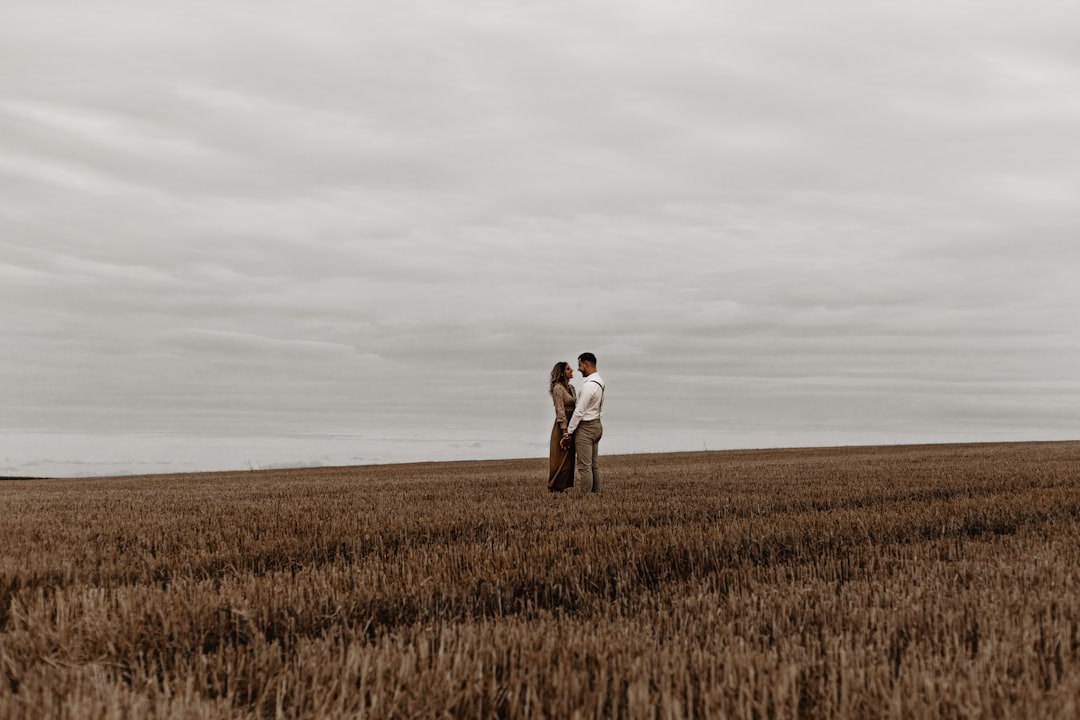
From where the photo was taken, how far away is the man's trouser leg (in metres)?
15.4

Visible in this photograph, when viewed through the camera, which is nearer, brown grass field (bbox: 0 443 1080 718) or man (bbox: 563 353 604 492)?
brown grass field (bbox: 0 443 1080 718)

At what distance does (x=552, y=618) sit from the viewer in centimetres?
501

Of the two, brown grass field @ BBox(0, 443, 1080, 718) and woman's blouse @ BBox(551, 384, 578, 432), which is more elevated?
woman's blouse @ BBox(551, 384, 578, 432)

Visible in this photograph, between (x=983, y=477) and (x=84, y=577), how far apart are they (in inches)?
664

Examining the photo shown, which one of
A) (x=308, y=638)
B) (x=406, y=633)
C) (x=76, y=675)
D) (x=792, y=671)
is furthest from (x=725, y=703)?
(x=76, y=675)

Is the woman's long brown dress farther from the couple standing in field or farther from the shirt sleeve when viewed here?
the shirt sleeve

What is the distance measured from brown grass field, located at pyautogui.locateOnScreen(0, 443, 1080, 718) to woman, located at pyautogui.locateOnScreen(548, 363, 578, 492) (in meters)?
5.83

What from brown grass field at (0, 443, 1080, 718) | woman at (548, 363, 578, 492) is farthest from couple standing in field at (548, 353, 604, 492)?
brown grass field at (0, 443, 1080, 718)

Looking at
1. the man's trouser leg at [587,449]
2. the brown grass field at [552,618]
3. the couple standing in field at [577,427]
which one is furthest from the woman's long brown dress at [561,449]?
the brown grass field at [552,618]

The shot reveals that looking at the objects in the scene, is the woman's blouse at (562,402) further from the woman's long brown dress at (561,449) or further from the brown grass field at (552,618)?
the brown grass field at (552,618)

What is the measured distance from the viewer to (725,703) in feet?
10.9

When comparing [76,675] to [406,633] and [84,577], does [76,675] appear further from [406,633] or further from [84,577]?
[84,577]

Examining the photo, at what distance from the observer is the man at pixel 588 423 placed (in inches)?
596

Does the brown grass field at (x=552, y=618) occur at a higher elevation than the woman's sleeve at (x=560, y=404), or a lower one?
lower
